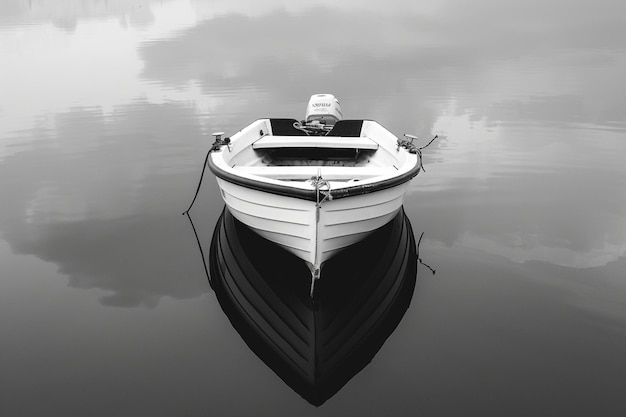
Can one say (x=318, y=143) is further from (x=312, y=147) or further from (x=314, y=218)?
(x=314, y=218)

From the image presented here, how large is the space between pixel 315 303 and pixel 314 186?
1.50 m

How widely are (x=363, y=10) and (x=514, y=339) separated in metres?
95.4

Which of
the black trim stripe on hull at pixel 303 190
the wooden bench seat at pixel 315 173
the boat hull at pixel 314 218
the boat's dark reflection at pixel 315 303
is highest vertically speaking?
the black trim stripe on hull at pixel 303 190

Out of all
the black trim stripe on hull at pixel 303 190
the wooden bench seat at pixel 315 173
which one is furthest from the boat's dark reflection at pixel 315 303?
the black trim stripe on hull at pixel 303 190

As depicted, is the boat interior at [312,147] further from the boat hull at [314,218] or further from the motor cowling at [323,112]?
the boat hull at [314,218]

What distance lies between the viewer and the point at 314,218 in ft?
18.9

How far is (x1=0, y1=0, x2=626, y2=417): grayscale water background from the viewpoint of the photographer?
4695 mm

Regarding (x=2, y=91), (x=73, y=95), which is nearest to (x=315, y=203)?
(x=73, y=95)

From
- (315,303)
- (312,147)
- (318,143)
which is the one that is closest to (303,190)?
(315,303)

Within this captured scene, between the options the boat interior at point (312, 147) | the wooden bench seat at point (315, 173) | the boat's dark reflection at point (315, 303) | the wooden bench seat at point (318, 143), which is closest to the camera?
the boat's dark reflection at point (315, 303)

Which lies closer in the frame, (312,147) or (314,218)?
(314,218)

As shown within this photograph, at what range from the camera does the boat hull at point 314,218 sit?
19.2 feet

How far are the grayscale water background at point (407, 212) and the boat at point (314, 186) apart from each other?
1224 millimetres

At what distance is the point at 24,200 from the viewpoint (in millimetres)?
9812
